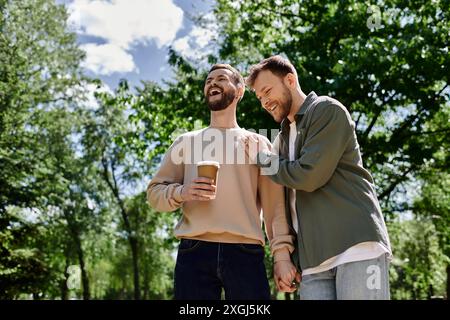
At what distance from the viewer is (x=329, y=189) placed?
293 cm

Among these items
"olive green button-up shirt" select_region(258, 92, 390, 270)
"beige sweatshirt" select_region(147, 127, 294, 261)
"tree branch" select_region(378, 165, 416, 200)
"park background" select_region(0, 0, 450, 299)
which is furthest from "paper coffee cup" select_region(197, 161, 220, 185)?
"tree branch" select_region(378, 165, 416, 200)

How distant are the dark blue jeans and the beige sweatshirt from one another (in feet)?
0.23

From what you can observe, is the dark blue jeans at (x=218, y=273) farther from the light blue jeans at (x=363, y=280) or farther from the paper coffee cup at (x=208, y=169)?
the light blue jeans at (x=363, y=280)

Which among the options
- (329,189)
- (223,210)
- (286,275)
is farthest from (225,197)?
(329,189)

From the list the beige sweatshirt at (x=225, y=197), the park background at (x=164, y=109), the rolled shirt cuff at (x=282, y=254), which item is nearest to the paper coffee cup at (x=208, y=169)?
the beige sweatshirt at (x=225, y=197)

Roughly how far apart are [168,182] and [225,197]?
1.49ft

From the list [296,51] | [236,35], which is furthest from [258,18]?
[296,51]

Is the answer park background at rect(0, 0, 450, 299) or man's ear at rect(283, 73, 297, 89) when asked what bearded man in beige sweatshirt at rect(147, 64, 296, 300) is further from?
park background at rect(0, 0, 450, 299)

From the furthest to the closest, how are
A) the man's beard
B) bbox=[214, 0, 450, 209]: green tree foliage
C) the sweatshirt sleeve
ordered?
bbox=[214, 0, 450, 209]: green tree foliage
the man's beard
the sweatshirt sleeve

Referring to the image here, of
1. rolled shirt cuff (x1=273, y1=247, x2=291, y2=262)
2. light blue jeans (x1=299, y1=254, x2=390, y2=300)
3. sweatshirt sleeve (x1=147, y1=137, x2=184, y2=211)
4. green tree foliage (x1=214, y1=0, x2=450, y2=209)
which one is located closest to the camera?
light blue jeans (x1=299, y1=254, x2=390, y2=300)

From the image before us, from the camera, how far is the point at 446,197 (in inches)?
637

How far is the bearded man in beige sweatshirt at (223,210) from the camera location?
10.4ft

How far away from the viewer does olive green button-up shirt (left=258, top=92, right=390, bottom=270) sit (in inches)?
111

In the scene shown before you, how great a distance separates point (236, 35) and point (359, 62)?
474 cm
